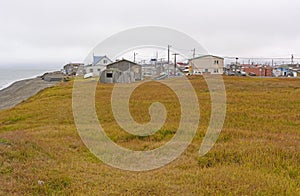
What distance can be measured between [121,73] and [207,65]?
22.1 metres

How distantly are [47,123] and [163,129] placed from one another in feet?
14.6

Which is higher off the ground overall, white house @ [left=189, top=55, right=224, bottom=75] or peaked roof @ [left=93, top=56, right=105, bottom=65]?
peaked roof @ [left=93, top=56, right=105, bottom=65]

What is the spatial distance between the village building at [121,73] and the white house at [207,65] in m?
16.3

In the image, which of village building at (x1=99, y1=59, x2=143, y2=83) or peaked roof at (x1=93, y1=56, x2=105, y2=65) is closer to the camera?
village building at (x1=99, y1=59, x2=143, y2=83)

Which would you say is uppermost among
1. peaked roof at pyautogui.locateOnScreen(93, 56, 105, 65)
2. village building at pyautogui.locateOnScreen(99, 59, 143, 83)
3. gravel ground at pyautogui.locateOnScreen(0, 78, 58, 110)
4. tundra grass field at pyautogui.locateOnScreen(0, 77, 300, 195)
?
peaked roof at pyautogui.locateOnScreen(93, 56, 105, 65)

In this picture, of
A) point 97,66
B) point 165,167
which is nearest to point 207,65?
point 97,66

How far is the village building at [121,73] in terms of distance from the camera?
1288 inches

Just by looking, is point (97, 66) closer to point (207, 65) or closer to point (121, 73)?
point (207, 65)

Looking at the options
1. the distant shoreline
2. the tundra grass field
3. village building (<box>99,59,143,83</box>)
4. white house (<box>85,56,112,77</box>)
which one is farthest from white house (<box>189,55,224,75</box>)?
the tundra grass field

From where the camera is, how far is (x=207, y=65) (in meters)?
51.3

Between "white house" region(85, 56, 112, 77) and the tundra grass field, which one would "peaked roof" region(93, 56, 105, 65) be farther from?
the tundra grass field

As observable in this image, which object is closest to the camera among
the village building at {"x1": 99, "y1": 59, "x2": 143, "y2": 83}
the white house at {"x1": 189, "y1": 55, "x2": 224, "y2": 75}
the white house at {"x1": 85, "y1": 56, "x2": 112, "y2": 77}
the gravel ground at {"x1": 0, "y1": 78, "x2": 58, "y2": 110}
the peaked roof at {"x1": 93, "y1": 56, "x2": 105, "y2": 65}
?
the gravel ground at {"x1": 0, "y1": 78, "x2": 58, "y2": 110}

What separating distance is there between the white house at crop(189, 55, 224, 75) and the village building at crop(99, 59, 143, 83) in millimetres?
16350

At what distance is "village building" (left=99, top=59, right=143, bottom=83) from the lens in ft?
107
